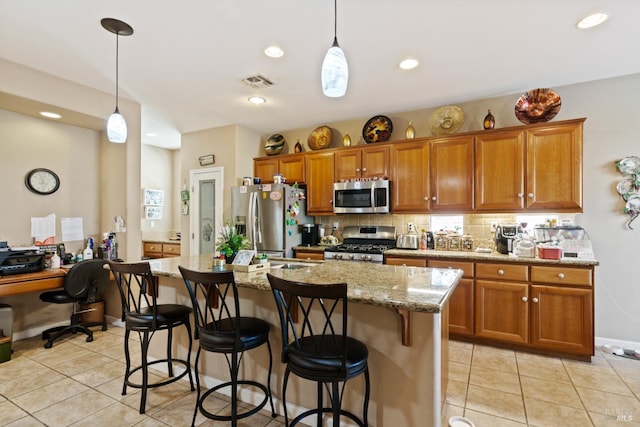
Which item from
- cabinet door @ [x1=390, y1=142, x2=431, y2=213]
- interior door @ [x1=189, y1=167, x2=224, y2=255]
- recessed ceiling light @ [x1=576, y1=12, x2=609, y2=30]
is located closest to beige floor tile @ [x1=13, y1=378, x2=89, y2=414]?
interior door @ [x1=189, y1=167, x2=224, y2=255]

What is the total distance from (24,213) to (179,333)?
8.00ft

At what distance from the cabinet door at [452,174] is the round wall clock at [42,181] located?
14.5 ft

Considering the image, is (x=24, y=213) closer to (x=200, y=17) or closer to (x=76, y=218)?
(x=76, y=218)

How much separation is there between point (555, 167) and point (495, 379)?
6.91 feet

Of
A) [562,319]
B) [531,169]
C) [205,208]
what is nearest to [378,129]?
[531,169]

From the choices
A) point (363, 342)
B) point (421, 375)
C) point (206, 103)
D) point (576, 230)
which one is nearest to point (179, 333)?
point (363, 342)

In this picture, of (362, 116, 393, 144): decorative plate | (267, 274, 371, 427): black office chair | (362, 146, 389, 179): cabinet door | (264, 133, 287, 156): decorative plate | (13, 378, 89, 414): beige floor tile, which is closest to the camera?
(267, 274, 371, 427): black office chair

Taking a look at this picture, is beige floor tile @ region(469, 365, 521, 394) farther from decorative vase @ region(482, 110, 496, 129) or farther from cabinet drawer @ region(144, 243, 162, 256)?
cabinet drawer @ region(144, 243, 162, 256)

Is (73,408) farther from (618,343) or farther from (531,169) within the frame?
(618,343)

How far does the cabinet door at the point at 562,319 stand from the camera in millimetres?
2754

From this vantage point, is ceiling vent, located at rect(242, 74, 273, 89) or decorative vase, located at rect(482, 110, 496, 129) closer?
ceiling vent, located at rect(242, 74, 273, 89)

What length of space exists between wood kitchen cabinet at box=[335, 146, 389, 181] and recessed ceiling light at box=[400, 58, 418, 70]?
115cm

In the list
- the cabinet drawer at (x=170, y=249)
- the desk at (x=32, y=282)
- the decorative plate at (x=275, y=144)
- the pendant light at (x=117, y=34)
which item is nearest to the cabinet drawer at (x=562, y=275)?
the decorative plate at (x=275, y=144)

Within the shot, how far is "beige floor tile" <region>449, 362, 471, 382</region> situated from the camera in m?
2.54
